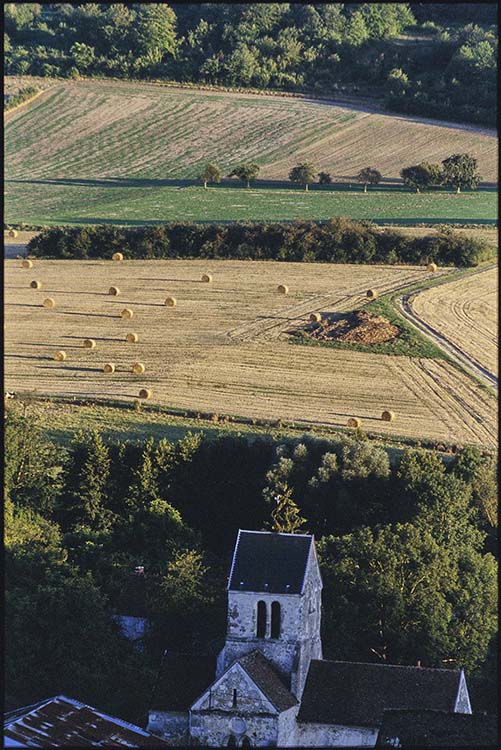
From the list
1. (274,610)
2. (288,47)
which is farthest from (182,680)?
(288,47)

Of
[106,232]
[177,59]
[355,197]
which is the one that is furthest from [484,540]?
[177,59]

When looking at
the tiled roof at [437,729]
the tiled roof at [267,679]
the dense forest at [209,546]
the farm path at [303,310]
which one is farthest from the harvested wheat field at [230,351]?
the tiled roof at [437,729]

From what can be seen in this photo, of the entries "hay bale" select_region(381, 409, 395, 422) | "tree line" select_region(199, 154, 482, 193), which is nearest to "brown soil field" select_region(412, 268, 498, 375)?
"hay bale" select_region(381, 409, 395, 422)

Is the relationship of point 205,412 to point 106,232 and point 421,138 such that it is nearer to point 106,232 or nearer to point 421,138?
point 106,232

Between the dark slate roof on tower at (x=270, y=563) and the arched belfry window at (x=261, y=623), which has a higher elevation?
the dark slate roof on tower at (x=270, y=563)

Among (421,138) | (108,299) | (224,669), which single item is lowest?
(224,669)

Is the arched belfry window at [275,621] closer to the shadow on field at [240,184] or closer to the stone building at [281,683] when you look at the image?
the stone building at [281,683]
